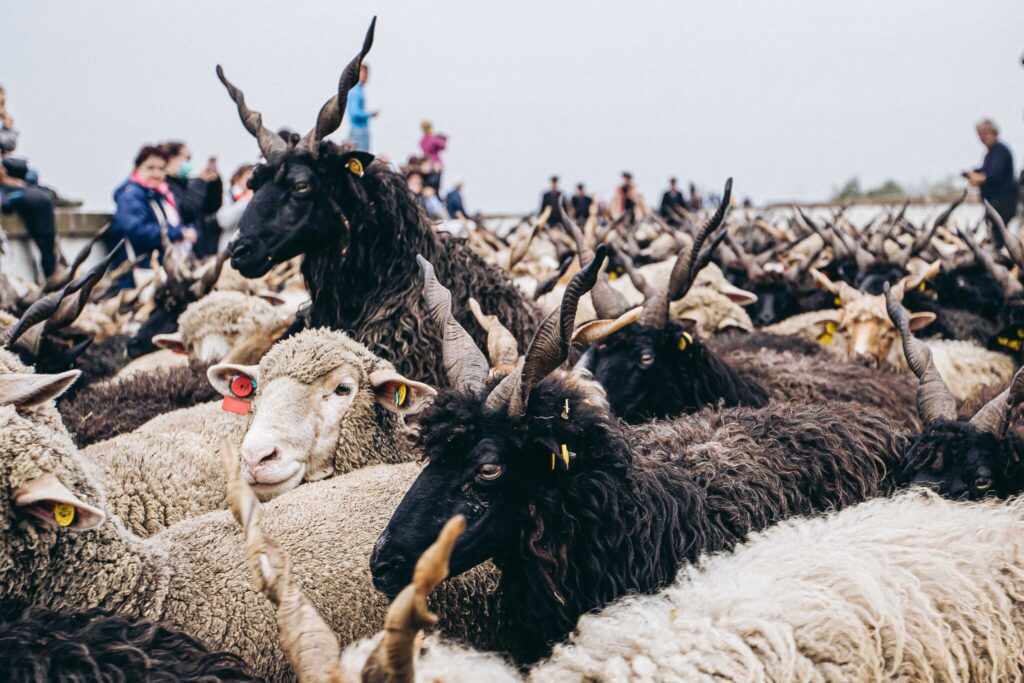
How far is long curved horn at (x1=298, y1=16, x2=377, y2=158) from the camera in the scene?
483cm

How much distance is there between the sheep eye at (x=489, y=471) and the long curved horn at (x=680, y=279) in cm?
230

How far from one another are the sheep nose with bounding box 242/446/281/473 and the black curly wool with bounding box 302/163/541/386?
1204 mm

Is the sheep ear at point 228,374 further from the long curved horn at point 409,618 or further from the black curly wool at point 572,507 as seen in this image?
the long curved horn at point 409,618

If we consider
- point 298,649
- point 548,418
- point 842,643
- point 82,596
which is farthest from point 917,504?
point 82,596

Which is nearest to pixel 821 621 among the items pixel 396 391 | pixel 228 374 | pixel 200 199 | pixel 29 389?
pixel 396 391

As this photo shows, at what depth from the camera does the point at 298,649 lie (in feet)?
6.03

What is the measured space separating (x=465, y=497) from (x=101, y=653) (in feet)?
3.27

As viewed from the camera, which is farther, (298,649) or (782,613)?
(782,613)

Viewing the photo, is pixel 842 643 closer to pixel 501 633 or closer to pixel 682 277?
pixel 501 633

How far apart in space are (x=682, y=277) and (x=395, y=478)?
2223mm

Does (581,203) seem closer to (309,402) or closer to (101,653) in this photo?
(309,402)

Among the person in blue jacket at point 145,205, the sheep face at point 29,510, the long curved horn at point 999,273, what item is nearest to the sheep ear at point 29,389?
the sheep face at point 29,510

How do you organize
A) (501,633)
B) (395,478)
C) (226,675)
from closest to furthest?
(226,675) < (501,633) < (395,478)

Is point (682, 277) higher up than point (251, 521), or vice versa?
point (682, 277)
